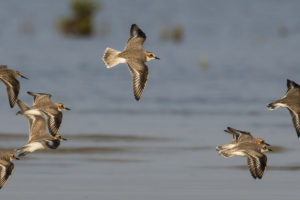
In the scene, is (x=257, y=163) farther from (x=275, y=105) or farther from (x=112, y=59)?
(x=112, y=59)

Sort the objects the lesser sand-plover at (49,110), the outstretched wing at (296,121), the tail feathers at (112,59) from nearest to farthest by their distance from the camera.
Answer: the outstretched wing at (296,121) < the lesser sand-plover at (49,110) < the tail feathers at (112,59)

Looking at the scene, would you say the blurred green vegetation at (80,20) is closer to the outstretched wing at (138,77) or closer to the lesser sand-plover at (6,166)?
the outstretched wing at (138,77)

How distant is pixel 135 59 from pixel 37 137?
4.68 ft

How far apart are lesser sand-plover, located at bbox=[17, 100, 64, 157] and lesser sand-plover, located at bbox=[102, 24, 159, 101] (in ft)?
3.34

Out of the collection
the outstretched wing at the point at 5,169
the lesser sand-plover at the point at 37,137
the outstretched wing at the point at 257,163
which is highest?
the lesser sand-plover at the point at 37,137

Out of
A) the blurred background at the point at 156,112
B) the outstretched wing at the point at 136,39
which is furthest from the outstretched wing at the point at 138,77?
the blurred background at the point at 156,112

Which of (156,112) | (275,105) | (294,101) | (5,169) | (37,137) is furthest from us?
(156,112)

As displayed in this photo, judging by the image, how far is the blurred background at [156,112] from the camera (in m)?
12.0

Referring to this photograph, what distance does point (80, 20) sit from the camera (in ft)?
129

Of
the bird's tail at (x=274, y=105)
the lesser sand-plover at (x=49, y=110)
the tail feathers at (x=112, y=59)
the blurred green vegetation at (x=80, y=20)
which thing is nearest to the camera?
the bird's tail at (x=274, y=105)

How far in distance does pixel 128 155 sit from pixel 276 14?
39777 millimetres

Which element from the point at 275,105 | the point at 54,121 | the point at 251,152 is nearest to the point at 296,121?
the point at 275,105

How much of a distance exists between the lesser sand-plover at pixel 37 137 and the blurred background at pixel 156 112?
0.65 m

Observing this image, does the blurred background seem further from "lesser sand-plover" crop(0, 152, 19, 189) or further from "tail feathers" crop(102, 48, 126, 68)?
"tail feathers" crop(102, 48, 126, 68)
